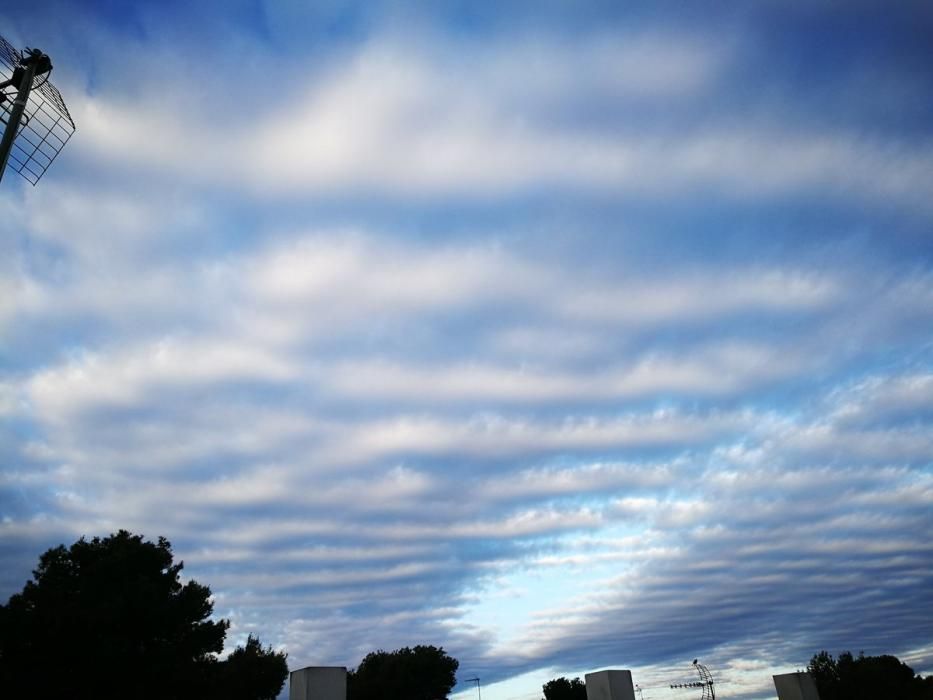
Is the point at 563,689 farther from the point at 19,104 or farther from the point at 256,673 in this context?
the point at 19,104

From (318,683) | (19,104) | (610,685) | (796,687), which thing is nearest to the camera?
(19,104)

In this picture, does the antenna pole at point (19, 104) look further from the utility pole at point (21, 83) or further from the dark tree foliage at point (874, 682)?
the dark tree foliage at point (874, 682)

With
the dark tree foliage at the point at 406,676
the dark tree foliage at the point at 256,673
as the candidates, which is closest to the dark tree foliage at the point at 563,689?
the dark tree foliage at the point at 406,676

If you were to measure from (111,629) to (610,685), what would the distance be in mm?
30107

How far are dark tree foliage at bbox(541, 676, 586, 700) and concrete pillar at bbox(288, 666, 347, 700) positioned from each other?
88765 millimetres

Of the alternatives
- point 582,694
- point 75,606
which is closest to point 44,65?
point 75,606

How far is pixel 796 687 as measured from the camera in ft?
57.8

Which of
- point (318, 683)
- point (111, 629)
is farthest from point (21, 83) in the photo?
point (111, 629)

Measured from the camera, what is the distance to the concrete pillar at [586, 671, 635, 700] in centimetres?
1456

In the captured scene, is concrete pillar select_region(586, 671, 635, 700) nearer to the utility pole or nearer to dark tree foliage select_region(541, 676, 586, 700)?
the utility pole

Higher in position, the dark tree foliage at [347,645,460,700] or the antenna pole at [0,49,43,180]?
the antenna pole at [0,49,43,180]

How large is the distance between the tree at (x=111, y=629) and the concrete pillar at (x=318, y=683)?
2739 centimetres

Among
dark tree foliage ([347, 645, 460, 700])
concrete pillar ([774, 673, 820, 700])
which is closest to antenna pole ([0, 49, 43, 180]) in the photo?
concrete pillar ([774, 673, 820, 700])

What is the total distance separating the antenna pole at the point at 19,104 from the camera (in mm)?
9500
